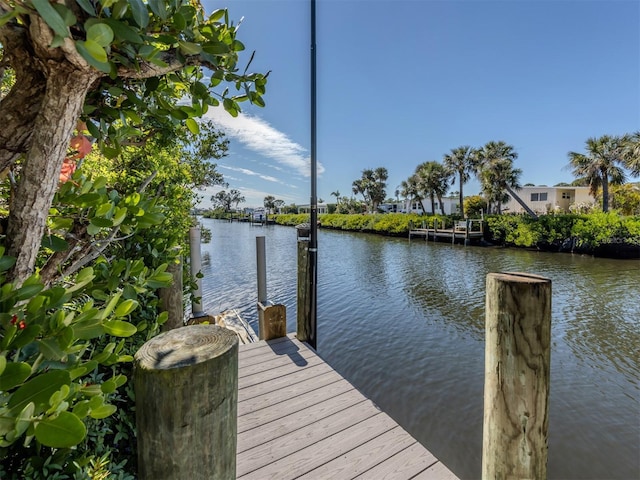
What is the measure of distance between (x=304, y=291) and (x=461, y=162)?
29.8 metres

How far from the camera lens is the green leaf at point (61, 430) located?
0.48 metres

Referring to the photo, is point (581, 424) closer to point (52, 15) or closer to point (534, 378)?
point (534, 378)

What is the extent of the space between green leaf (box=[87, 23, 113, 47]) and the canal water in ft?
14.0

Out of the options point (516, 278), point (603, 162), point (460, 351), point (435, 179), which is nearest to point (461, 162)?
point (435, 179)

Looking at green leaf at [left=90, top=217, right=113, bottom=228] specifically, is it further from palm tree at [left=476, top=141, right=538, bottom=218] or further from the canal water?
palm tree at [left=476, top=141, right=538, bottom=218]

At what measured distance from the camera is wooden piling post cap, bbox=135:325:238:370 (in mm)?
810

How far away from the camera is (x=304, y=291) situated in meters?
3.55

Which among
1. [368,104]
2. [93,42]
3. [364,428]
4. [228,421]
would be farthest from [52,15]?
[368,104]

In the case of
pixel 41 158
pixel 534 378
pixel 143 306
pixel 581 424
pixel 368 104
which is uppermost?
pixel 368 104

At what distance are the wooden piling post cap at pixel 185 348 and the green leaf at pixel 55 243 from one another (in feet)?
1.17

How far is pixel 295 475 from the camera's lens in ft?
5.88

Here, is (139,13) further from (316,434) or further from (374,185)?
(374,185)

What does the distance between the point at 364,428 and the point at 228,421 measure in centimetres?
165

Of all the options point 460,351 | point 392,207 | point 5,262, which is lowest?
point 460,351
